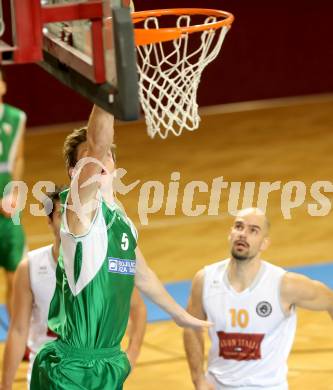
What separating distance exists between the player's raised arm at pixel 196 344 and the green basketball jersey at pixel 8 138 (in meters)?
2.20

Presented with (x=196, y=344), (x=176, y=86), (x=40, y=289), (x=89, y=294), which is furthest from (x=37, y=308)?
(x=176, y=86)

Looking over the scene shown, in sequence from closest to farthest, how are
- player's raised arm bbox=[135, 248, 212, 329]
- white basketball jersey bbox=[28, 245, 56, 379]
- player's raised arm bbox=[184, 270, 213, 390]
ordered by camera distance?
1. player's raised arm bbox=[135, 248, 212, 329]
2. white basketball jersey bbox=[28, 245, 56, 379]
3. player's raised arm bbox=[184, 270, 213, 390]

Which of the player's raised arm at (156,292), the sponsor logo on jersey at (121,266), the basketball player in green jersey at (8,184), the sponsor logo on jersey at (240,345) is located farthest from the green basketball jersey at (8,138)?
Result: the sponsor logo on jersey at (121,266)

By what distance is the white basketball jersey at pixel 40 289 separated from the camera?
672cm

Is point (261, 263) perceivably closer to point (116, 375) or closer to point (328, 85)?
point (116, 375)

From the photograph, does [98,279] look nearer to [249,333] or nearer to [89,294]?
[89,294]

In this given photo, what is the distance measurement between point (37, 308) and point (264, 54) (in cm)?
977

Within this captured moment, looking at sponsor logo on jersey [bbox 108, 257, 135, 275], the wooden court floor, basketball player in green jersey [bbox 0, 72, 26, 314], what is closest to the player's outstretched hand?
sponsor logo on jersey [bbox 108, 257, 135, 275]

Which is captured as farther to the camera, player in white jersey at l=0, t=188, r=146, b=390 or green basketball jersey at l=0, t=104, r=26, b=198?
green basketball jersey at l=0, t=104, r=26, b=198

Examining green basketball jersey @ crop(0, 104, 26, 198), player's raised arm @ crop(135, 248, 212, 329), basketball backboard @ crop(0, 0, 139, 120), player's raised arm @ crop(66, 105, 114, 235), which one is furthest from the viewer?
green basketball jersey @ crop(0, 104, 26, 198)

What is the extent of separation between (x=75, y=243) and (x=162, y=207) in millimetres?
7183

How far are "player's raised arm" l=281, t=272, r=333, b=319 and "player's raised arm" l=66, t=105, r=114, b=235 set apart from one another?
225cm

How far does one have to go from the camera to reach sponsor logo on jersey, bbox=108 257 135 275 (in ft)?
17.8

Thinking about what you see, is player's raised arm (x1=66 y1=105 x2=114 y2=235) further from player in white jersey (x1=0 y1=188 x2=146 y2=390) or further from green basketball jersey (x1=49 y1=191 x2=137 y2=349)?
player in white jersey (x1=0 y1=188 x2=146 y2=390)
